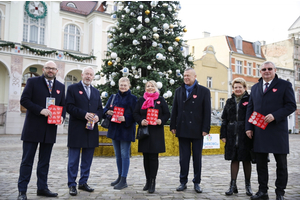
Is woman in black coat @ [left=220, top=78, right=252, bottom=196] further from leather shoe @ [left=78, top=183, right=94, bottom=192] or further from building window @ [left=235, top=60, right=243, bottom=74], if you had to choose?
building window @ [left=235, top=60, right=243, bottom=74]

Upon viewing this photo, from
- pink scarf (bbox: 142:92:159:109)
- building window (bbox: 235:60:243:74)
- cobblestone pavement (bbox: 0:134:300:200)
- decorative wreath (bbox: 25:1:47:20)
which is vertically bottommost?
cobblestone pavement (bbox: 0:134:300:200)

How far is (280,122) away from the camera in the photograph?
14.5 ft

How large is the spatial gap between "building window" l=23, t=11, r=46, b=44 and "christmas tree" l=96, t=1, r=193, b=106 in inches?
594

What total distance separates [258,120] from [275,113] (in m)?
0.27

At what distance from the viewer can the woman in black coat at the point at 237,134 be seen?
4.82 metres

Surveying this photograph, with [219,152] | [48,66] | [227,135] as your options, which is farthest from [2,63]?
[227,135]

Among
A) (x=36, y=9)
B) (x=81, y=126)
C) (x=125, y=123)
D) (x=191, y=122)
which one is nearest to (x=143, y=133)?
(x=125, y=123)

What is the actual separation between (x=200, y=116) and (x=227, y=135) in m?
0.59

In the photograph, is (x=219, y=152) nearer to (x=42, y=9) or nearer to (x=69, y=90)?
(x=69, y=90)

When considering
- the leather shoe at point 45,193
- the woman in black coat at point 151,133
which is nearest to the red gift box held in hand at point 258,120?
the woman in black coat at point 151,133

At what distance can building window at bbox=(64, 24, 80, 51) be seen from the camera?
2602cm

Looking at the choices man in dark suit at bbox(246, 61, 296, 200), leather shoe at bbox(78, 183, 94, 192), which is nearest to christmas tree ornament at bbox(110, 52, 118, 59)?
leather shoe at bbox(78, 183, 94, 192)

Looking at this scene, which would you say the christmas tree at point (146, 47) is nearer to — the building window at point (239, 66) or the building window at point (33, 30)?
the building window at point (33, 30)

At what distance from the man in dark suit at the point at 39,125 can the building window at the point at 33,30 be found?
71.5 ft
